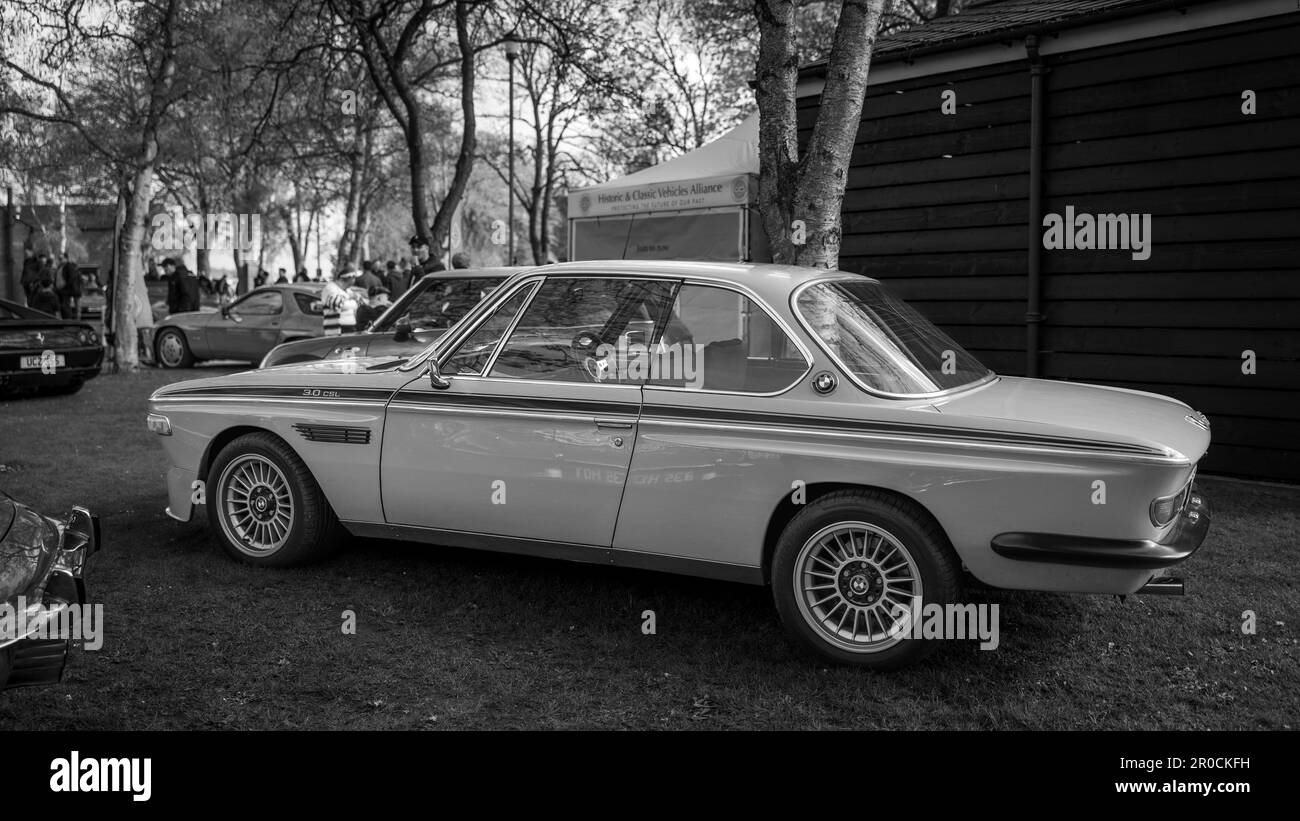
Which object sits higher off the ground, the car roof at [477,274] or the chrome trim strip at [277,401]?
the car roof at [477,274]

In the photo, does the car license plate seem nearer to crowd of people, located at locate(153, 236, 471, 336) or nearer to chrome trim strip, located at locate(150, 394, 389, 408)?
crowd of people, located at locate(153, 236, 471, 336)

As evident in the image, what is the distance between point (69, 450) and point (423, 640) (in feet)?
20.0

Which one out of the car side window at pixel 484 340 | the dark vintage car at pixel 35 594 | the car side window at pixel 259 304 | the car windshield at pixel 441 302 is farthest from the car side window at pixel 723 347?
the car side window at pixel 259 304

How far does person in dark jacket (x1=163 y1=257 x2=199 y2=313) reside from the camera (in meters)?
20.3

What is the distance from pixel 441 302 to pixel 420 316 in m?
0.23

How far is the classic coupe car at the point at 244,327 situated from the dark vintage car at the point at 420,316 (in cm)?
683

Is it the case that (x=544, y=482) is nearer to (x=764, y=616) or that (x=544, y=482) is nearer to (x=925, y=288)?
(x=764, y=616)

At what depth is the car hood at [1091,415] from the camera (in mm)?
3779

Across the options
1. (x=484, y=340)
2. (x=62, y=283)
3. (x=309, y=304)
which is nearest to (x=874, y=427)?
(x=484, y=340)

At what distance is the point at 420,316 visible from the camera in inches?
361

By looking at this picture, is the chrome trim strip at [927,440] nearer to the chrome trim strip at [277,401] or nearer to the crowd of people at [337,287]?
the chrome trim strip at [277,401]

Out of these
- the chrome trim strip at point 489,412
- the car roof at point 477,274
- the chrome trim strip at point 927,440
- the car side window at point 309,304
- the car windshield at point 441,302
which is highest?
the car side window at point 309,304

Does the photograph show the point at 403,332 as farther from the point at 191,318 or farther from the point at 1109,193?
the point at 191,318

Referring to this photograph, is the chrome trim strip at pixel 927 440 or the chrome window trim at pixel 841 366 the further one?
the chrome window trim at pixel 841 366
